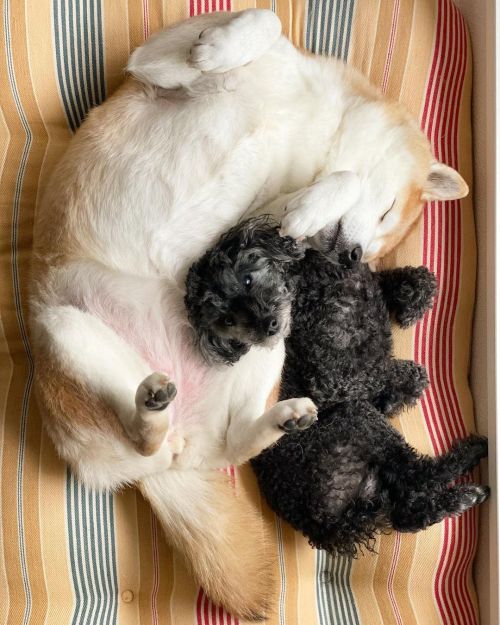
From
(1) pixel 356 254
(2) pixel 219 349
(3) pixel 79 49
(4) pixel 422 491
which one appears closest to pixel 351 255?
(1) pixel 356 254

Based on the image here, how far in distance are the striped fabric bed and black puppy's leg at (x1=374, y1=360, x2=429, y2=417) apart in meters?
0.08

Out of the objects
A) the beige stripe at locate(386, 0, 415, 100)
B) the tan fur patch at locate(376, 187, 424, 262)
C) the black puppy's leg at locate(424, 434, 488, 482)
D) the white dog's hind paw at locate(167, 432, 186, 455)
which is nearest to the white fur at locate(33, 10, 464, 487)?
the white dog's hind paw at locate(167, 432, 186, 455)

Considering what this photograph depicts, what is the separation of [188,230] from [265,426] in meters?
0.51

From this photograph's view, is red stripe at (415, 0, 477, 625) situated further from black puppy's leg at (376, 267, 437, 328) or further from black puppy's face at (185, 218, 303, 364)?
black puppy's face at (185, 218, 303, 364)

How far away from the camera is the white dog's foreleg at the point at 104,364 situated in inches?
59.6

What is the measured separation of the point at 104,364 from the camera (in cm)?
159

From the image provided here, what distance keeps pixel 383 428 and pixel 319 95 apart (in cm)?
89

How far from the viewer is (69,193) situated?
5.46 ft

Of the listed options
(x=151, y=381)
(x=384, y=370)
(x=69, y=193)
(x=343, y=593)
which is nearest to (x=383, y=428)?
(x=384, y=370)

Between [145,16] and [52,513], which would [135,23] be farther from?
[52,513]

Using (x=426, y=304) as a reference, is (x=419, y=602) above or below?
below

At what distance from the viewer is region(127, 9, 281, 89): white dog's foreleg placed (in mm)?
1571

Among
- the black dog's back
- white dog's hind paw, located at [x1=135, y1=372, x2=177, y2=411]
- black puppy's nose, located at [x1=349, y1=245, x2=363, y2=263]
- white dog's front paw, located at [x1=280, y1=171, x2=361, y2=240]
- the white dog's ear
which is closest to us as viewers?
white dog's hind paw, located at [x1=135, y1=372, x2=177, y2=411]

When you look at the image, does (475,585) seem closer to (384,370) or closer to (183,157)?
(384,370)
